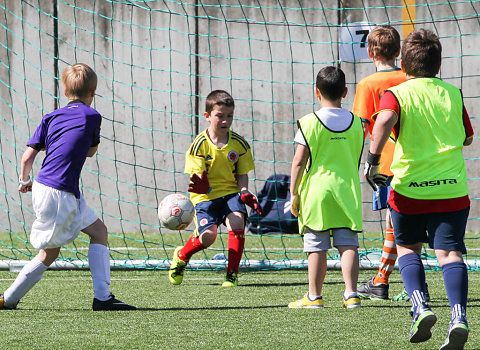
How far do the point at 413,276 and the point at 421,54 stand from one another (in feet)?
3.09

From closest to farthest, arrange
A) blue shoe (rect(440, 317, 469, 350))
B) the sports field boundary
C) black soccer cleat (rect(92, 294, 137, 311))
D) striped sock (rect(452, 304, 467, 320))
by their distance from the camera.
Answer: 1. blue shoe (rect(440, 317, 469, 350))
2. striped sock (rect(452, 304, 467, 320))
3. black soccer cleat (rect(92, 294, 137, 311))
4. the sports field boundary

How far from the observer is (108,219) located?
10844mm

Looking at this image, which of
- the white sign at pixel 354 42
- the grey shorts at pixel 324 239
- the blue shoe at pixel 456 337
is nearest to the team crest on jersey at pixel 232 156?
the grey shorts at pixel 324 239

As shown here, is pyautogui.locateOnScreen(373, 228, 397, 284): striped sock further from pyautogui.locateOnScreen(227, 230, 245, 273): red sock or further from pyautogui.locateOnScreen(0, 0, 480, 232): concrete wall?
pyautogui.locateOnScreen(0, 0, 480, 232): concrete wall

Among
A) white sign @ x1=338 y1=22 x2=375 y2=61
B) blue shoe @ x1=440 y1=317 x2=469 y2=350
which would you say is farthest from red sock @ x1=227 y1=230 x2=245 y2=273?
white sign @ x1=338 y1=22 x2=375 y2=61

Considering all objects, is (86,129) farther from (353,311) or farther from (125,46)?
(125,46)

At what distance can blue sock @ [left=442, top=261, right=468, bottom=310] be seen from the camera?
3289 mm

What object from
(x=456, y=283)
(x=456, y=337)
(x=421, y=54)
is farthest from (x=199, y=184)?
(x=456, y=337)

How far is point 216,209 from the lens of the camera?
5805 millimetres

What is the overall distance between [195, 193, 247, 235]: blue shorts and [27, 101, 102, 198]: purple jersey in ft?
4.79

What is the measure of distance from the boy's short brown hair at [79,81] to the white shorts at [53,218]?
547 mm

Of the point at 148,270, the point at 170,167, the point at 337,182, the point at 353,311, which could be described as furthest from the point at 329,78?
the point at 170,167

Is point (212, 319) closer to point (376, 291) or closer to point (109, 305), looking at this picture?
point (109, 305)

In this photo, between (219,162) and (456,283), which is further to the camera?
(219,162)
